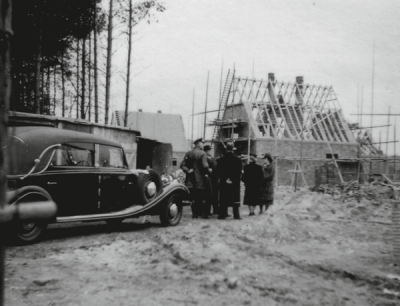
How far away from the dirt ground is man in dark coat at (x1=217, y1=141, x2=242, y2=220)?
5.59ft

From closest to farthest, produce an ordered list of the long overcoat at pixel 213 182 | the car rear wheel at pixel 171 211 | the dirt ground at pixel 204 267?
the dirt ground at pixel 204 267, the car rear wheel at pixel 171 211, the long overcoat at pixel 213 182

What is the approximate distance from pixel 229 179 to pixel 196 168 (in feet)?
2.68

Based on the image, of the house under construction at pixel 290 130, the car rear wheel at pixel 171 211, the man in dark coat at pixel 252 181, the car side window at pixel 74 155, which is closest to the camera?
the car side window at pixel 74 155

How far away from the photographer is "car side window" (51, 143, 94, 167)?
22.3 ft

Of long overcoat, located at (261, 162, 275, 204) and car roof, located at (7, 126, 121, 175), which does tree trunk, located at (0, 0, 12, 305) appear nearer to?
car roof, located at (7, 126, 121, 175)

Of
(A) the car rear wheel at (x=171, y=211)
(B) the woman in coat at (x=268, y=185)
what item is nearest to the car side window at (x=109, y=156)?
(A) the car rear wheel at (x=171, y=211)

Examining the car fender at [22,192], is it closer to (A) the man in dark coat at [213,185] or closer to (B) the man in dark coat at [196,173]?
(B) the man in dark coat at [196,173]

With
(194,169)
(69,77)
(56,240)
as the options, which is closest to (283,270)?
(56,240)

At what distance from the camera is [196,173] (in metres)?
10.2

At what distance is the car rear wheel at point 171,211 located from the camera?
8547 mm

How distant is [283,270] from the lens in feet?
16.2

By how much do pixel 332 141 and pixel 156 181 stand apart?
27.0m

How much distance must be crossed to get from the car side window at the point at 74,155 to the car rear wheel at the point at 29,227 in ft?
2.20

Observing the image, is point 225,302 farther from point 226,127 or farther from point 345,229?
point 226,127
